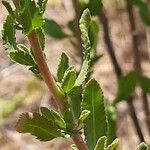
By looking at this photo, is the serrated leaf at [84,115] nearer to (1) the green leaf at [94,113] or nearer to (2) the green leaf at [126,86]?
(1) the green leaf at [94,113]

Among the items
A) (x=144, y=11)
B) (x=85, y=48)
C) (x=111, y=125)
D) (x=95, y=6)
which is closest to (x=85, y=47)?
(x=85, y=48)

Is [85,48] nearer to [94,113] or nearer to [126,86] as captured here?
[94,113]

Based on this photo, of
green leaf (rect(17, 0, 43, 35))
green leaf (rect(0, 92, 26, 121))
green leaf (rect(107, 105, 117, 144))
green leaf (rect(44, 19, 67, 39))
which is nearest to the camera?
green leaf (rect(17, 0, 43, 35))

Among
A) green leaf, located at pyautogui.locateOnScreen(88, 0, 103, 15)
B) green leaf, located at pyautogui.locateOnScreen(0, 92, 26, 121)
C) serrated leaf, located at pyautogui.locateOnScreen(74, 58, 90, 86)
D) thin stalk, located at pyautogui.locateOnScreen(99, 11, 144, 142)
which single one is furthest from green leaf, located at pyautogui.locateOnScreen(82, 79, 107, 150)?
green leaf, located at pyautogui.locateOnScreen(0, 92, 26, 121)

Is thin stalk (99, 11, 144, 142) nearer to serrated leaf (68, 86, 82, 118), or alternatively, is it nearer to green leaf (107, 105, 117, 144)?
green leaf (107, 105, 117, 144)

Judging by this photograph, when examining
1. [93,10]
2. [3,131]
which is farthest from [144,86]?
[3,131]
